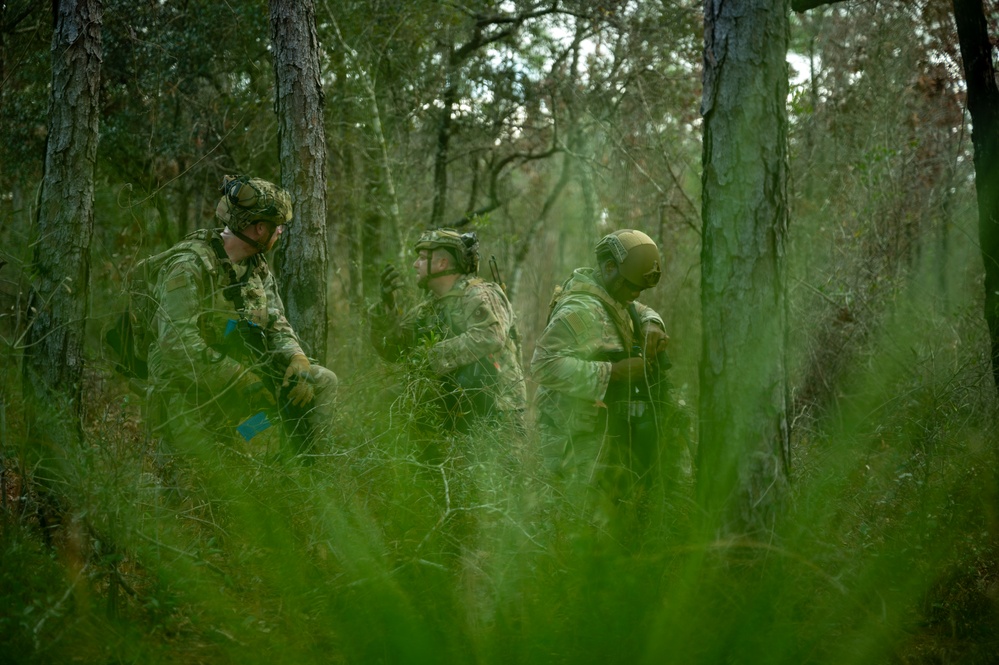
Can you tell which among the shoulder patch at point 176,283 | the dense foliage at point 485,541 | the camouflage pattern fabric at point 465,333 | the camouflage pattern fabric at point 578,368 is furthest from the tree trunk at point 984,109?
the shoulder patch at point 176,283

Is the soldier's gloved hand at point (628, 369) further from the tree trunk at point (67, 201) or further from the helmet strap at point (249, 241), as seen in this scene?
the tree trunk at point (67, 201)

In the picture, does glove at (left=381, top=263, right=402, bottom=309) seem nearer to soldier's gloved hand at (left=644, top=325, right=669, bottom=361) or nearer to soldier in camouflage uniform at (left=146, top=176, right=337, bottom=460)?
soldier in camouflage uniform at (left=146, top=176, right=337, bottom=460)

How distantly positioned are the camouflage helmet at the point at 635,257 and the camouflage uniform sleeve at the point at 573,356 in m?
0.28

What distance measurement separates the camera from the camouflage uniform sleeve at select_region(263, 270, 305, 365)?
202 inches

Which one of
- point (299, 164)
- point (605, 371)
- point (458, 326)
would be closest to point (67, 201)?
point (299, 164)

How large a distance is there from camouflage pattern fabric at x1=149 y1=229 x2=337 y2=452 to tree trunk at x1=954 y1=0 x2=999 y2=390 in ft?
12.9

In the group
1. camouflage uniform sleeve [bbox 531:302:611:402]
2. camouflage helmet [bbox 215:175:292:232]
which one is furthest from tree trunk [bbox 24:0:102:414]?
camouflage uniform sleeve [bbox 531:302:611:402]

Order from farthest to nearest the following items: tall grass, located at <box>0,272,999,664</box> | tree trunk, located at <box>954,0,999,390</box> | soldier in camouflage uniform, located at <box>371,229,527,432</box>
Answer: soldier in camouflage uniform, located at <box>371,229,527,432</box> < tree trunk, located at <box>954,0,999,390</box> < tall grass, located at <box>0,272,999,664</box>

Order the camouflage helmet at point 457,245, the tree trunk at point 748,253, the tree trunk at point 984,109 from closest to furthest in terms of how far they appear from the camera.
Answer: the tree trunk at point 748,253
the tree trunk at point 984,109
the camouflage helmet at point 457,245

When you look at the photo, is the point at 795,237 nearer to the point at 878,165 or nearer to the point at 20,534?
the point at 878,165

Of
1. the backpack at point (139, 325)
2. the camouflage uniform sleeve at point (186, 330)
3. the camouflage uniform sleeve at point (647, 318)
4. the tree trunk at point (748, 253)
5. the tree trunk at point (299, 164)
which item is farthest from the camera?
the tree trunk at point (299, 164)

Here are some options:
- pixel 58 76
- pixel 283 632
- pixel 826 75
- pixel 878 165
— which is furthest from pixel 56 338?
pixel 826 75

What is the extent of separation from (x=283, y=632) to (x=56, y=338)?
2290 millimetres

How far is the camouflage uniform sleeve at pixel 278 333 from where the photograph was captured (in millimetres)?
5133
